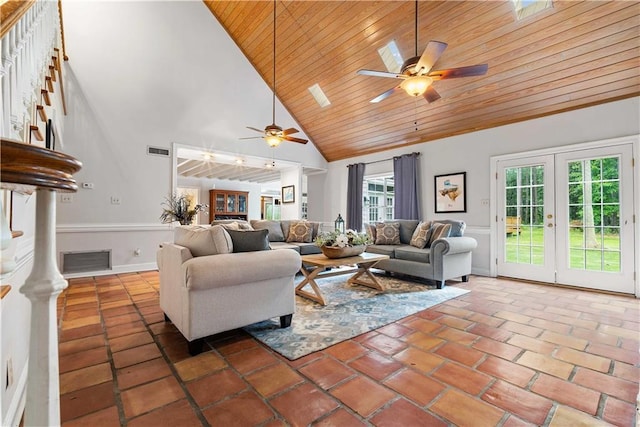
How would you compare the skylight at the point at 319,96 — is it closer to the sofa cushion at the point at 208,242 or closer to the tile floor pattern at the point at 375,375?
the sofa cushion at the point at 208,242

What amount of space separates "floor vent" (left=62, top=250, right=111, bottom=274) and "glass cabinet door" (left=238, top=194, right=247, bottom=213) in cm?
606

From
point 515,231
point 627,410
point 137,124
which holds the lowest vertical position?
point 627,410

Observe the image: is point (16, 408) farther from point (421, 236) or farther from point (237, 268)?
point (421, 236)

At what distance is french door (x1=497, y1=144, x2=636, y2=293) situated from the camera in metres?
3.70

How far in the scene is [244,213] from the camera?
10.8 metres

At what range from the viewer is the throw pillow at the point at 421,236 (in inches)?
172

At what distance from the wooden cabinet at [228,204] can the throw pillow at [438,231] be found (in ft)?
25.0

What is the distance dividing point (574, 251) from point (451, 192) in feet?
6.32

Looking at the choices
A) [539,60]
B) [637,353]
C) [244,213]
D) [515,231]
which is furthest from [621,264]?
[244,213]

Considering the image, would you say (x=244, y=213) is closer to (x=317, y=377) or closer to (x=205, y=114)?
(x=205, y=114)

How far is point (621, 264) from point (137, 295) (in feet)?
19.7

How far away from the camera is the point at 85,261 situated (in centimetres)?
453

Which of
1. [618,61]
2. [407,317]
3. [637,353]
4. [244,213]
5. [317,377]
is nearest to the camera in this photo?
[317,377]

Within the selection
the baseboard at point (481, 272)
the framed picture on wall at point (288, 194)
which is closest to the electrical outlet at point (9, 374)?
the baseboard at point (481, 272)
